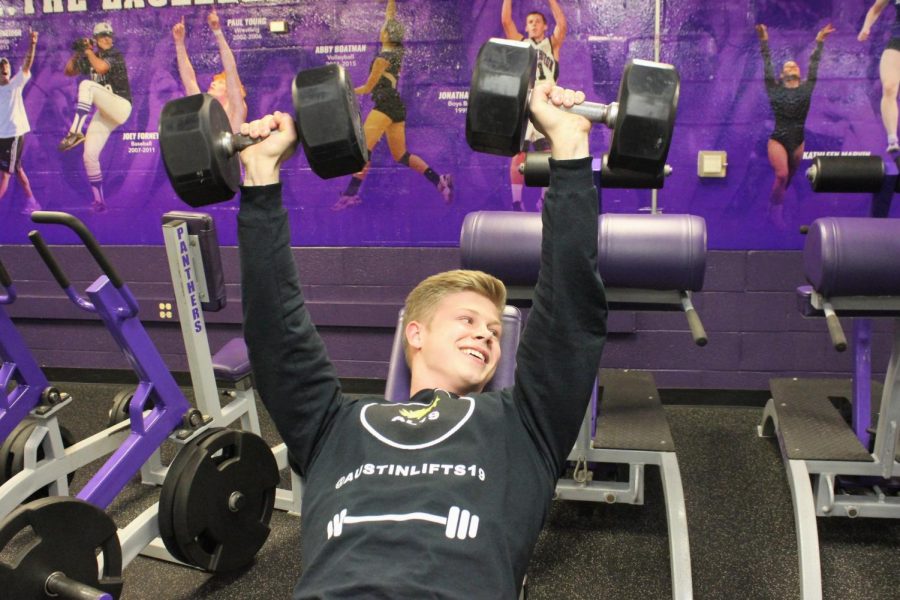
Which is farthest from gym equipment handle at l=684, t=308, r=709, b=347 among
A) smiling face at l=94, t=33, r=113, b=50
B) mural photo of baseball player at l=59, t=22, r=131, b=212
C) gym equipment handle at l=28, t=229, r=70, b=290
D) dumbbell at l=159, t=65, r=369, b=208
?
smiling face at l=94, t=33, r=113, b=50

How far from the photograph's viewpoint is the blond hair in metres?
1.67

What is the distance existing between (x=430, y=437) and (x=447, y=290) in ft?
1.45

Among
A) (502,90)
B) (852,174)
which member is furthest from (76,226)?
(852,174)

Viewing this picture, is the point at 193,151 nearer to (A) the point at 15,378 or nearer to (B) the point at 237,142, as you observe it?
(B) the point at 237,142

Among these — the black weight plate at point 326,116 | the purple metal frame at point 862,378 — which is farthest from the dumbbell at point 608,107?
the purple metal frame at point 862,378

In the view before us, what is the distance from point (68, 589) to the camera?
5.82 ft

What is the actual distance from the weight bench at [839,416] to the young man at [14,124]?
3.68m

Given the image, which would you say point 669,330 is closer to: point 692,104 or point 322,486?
point 692,104

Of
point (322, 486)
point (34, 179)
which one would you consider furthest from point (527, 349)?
point (34, 179)

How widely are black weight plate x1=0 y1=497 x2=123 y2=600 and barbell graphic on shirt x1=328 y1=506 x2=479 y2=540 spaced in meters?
0.97

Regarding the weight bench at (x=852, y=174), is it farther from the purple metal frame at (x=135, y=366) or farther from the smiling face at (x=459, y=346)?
the purple metal frame at (x=135, y=366)

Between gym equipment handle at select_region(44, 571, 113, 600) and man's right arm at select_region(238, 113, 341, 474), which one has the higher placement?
man's right arm at select_region(238, 113, 341, 474)

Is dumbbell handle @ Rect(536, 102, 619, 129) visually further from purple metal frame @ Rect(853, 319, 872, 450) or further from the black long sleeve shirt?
purple metal frame @ Rect(853, 319, 872, 450)

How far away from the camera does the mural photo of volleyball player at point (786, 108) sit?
10.1ft
